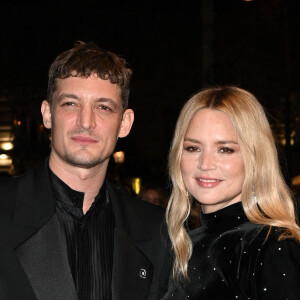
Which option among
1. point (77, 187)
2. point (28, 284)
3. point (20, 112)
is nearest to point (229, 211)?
point (77, 187)

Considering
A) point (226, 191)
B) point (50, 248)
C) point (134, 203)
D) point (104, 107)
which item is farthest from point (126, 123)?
point (50, 248)

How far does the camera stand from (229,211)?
3.29 meters

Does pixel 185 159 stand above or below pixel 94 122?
below

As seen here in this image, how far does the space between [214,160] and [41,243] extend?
3.66 feet

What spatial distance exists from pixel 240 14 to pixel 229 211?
1392 cm

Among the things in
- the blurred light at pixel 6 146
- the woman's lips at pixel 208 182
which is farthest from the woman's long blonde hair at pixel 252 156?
the blurred light at pixel 6 146

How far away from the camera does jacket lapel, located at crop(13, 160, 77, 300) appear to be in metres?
2.97

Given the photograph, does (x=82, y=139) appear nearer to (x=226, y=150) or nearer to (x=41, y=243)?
(x=41, y=243)

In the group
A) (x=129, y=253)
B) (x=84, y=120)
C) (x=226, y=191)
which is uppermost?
(x=84, y=120)

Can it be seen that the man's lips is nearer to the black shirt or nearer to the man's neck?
the man's neck

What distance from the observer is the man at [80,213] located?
3.00 meters

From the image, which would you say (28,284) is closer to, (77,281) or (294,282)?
(77,281)

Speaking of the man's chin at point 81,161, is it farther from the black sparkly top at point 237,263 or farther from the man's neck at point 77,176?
the black sparkly top at point 237,263

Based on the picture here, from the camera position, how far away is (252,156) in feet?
10.5
